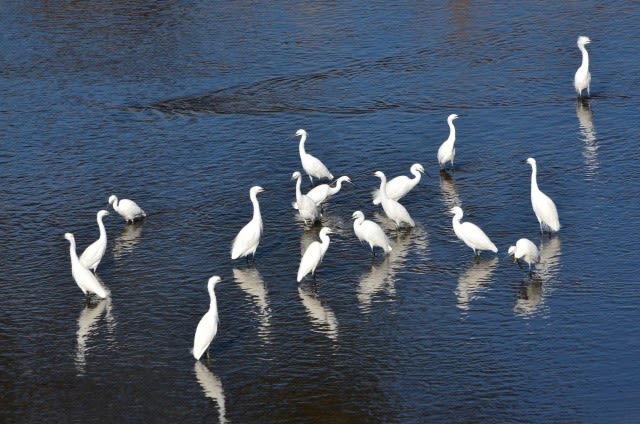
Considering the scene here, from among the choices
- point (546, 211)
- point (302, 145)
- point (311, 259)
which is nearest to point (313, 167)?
point (302, 145)

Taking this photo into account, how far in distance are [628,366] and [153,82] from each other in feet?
74.3

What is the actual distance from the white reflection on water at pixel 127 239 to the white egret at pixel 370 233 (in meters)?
5.60

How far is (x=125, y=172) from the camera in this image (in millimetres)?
32719

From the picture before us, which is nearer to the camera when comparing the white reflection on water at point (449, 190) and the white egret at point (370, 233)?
the white egret at point (370, 233)

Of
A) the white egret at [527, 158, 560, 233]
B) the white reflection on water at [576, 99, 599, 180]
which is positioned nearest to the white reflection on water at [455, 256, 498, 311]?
the white egret at [527, 158, 560, 233]

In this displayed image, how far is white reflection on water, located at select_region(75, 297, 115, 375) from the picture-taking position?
909 inches

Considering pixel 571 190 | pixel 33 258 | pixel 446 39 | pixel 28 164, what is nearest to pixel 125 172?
pixel 28 164

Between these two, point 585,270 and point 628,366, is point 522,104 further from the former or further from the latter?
point 628,366

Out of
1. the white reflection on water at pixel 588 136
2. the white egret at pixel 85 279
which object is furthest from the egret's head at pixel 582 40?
the white egret at pixel 85 279

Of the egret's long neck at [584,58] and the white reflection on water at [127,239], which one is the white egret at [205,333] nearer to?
the white reflection on water at [127,239]

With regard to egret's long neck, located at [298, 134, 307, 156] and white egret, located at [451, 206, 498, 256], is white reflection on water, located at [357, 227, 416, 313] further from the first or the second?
egret's long neck, located at [298, 134, 307, 156]

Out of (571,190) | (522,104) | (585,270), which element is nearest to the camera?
(585,270)

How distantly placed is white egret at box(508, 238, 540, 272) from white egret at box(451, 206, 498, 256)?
813mm

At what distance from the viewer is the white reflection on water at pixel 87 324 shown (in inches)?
909
